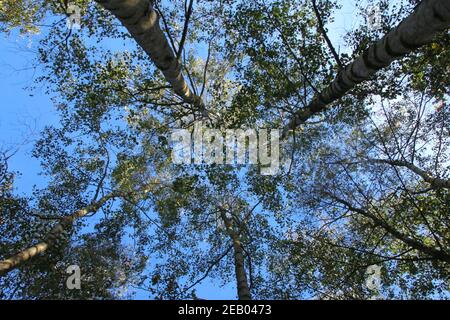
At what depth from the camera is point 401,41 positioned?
5461 mm

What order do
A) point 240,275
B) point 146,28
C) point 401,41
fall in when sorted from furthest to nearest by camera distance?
1. point 240,275
2. point 401,41
3. point 146,28

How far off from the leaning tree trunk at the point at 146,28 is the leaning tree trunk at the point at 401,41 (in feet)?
12.8

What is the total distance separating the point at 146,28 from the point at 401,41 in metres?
4.30

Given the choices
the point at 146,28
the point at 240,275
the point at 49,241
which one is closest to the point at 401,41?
the point at 146,28

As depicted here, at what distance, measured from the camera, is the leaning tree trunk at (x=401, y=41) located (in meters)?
4.61

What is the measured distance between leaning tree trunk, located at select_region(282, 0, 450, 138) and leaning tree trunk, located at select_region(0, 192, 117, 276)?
9.00 meters

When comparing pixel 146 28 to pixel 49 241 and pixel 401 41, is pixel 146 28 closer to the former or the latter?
pixel 401 41

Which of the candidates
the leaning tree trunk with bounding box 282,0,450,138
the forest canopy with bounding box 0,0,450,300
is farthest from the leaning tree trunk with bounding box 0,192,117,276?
the leaning tree trunk with bounding box 282,0,450,138

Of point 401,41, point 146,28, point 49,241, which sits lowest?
point 49,241

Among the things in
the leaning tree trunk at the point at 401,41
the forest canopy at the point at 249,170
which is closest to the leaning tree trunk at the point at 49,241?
the forest canopy at the point at 249,170

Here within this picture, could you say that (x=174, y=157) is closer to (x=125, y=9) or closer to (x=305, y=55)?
(x=305, y=55)

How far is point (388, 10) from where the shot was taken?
8.52 metres

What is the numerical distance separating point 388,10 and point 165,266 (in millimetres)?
11009

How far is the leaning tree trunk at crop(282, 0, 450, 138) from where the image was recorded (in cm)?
461
